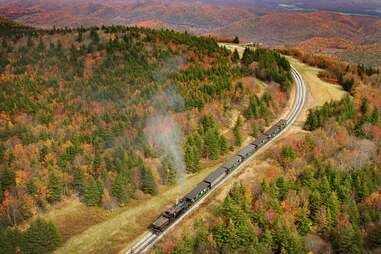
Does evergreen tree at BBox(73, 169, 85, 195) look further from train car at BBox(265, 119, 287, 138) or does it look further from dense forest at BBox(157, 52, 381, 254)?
train car at BBox(265, 119, 287, 138)

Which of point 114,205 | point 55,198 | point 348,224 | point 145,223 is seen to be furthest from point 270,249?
point 55,198

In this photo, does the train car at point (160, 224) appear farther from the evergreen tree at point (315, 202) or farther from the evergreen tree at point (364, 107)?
the evergreen tree at point (364, 107)

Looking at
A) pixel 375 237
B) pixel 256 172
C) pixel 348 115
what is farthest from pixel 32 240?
pixel 348 115

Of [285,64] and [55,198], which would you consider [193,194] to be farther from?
[285,64]

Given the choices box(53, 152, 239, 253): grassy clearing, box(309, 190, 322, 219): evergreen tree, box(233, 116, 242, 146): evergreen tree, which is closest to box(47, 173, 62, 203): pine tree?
box(53, 152, 239, 253): grassy clearing

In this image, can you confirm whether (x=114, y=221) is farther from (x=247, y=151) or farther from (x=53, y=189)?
(x=247, y=151)

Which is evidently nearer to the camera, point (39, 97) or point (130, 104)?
Answer: point (130, 104)
